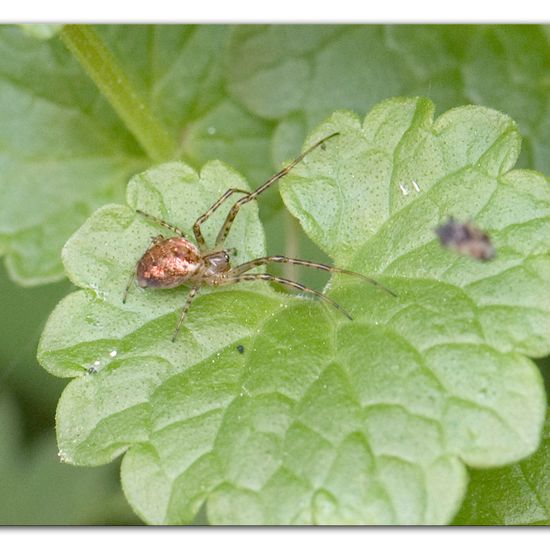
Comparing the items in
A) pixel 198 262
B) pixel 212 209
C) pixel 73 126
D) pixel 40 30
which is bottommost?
pixel 198 262

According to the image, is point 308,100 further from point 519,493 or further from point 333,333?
point 519,493

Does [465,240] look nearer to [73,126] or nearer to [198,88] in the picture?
[198,88]

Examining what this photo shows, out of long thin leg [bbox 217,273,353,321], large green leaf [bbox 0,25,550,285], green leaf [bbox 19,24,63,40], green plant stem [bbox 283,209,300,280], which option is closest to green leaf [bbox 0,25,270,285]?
large green leaf [bbox 0,25,550,285]

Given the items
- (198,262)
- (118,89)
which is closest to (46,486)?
(198,262)

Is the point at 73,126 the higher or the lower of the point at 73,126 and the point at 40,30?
the lower

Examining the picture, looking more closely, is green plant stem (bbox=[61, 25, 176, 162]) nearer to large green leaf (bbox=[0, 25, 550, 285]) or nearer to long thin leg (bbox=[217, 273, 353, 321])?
large green leaf (bbox=[0, 25, 550, 285])

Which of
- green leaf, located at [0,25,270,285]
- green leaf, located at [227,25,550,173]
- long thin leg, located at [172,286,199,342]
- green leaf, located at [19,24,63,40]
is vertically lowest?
green leaf, located at [227,25,550,173]
